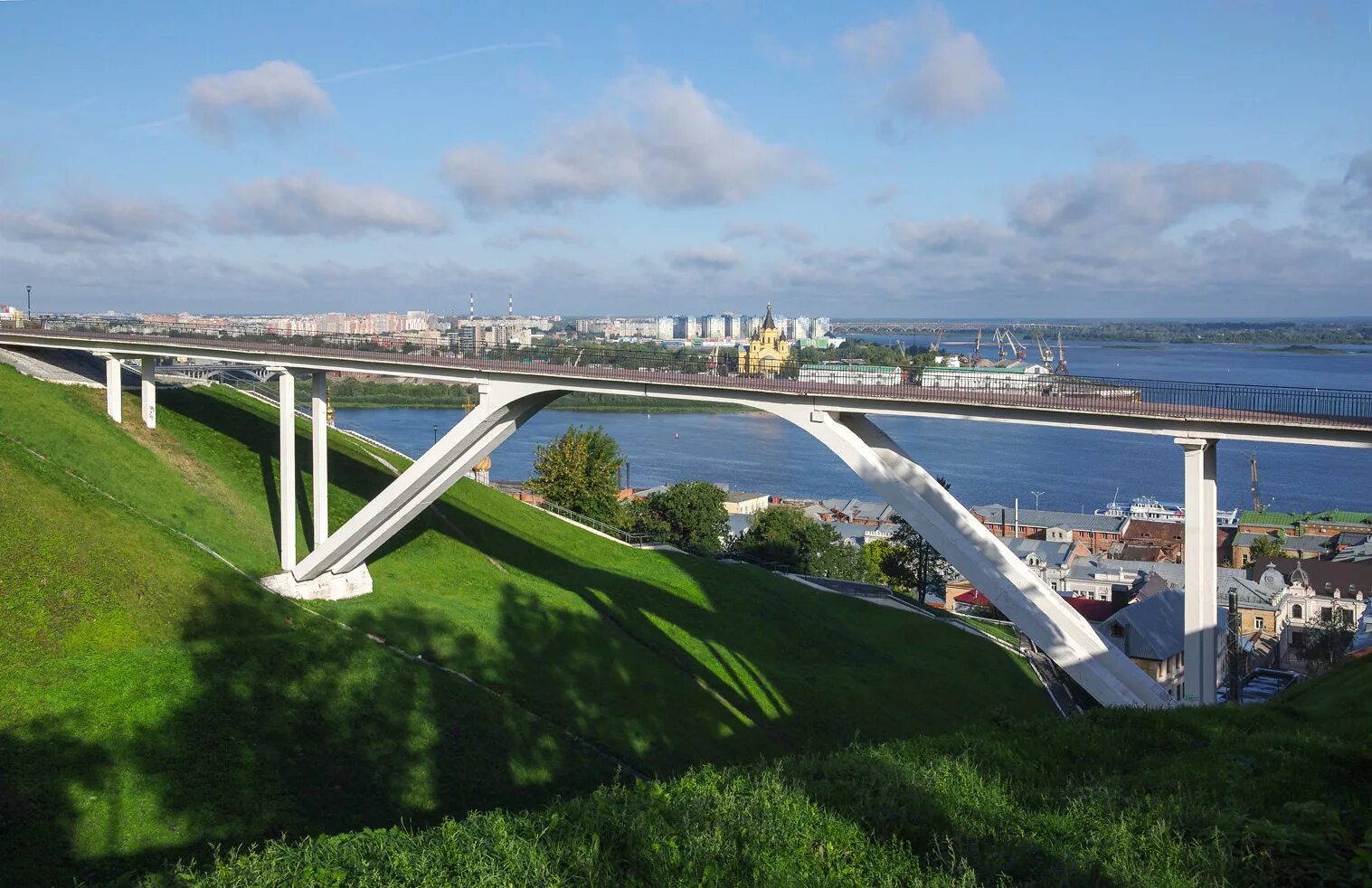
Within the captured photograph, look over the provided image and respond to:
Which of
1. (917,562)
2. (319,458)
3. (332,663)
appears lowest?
(917,562)

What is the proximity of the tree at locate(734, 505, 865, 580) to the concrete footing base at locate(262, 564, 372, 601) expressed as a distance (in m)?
19.7

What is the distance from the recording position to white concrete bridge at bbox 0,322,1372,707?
13.5 metres

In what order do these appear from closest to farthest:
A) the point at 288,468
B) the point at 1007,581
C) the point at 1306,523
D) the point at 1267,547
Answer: the point at 1007,581 < the point at 288,468 < the point at 1267,547 < the point at 1306,523

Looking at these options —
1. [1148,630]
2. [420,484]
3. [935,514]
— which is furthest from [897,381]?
[1148,630]

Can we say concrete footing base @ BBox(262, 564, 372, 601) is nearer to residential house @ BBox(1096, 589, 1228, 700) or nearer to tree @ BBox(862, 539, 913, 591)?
residential house @ BBox(1096, 589, 1228, 700)

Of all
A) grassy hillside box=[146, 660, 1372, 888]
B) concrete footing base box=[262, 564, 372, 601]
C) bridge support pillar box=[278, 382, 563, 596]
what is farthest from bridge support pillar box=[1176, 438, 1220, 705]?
concrete footing base box=[262, 564, 372, 601]

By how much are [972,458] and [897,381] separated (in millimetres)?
69904

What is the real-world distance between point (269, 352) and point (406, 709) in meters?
8.74

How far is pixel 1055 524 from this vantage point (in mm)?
63344

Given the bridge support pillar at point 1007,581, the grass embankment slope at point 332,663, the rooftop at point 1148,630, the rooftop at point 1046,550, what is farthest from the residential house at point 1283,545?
the bridge support pillar at point 1007,581

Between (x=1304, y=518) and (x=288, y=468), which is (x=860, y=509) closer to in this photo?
(x=1304, y=518)

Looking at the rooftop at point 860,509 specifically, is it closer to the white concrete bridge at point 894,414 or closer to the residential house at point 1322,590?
the residential house at point 1322,590

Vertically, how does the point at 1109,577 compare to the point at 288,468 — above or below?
below

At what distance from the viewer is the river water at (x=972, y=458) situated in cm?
7581
